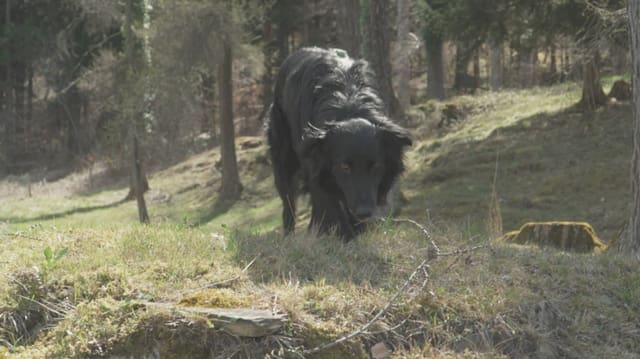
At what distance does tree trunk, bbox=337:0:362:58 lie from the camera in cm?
1653

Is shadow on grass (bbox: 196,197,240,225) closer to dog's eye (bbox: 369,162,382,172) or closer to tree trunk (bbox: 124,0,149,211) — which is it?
tree trunk (bbox: 124,0,149,211)

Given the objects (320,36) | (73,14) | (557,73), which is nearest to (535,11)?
(557,73)

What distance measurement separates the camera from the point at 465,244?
5.26 meters

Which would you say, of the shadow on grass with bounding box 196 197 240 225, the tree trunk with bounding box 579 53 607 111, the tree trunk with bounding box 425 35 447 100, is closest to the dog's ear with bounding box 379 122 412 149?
the tree trunk with bounding box 579 53 607 111

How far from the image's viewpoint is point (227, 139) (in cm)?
2530

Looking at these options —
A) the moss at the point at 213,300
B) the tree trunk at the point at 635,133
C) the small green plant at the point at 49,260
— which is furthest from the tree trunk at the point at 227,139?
the moss at the point at 213,300

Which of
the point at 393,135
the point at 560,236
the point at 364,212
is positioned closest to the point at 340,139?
the point at 393,135

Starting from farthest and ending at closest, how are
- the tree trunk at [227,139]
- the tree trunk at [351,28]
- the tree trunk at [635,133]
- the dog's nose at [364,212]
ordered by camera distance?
the tree trunk at [227,139] < the tree trunk at [351,28] < the tree trunk at [635,133] < the dog's nose at [364,212]

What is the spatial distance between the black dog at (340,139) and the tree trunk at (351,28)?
9.17 meters

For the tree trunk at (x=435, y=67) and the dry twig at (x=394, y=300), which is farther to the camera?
the tree trunk at (x=435, y=67)

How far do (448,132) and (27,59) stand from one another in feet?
87.6

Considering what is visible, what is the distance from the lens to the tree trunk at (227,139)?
24922 mm

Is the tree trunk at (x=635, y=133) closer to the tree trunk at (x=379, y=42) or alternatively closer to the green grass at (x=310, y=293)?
the green grass at (x=310, y=293)

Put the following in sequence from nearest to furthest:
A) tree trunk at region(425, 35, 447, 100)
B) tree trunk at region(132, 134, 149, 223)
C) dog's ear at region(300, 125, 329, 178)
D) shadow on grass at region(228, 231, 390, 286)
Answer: shadow on grass at region(228, 231, 390, 286) < dog's ear at region(300, 125, 329, 178) < tree trunk at region(132, 134, 149, 223) < tree trunk at region(425, 35, 447, 100)
